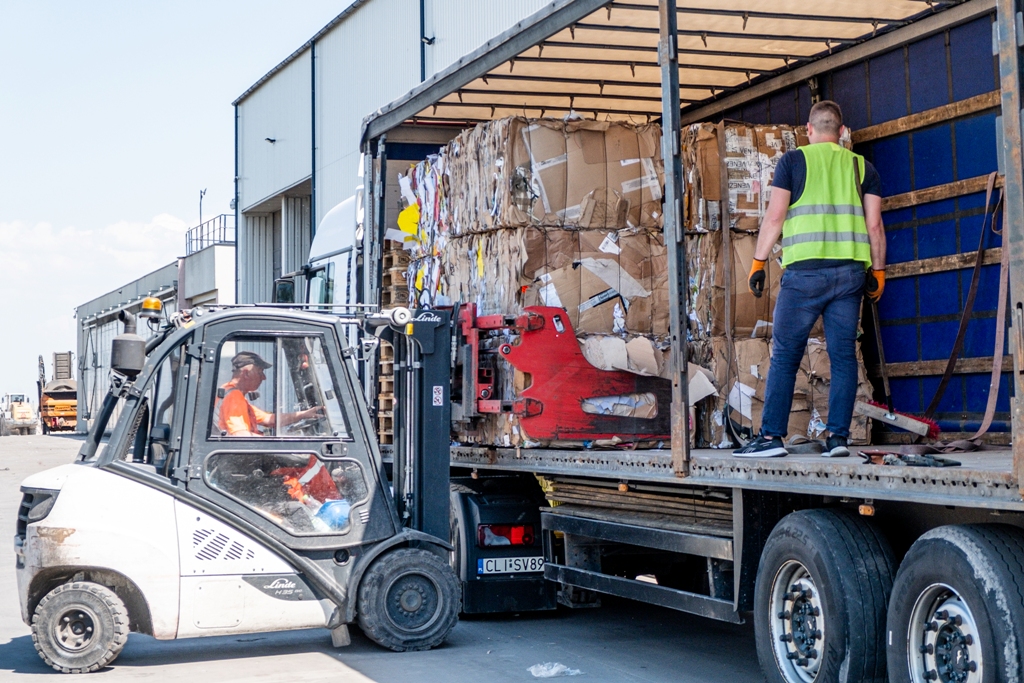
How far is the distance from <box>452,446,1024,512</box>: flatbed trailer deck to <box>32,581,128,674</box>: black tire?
2.37 meters

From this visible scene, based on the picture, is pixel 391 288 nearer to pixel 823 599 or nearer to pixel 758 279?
pixel 758 279

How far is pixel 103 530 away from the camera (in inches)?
245

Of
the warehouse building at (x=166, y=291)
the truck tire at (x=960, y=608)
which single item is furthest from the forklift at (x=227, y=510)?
the warehouse building at (x=166, y=291)

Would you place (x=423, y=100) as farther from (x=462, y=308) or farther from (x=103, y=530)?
(x=103, y=530)

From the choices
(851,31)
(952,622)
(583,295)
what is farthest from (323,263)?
(952,622)

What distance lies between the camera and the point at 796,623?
504 cm

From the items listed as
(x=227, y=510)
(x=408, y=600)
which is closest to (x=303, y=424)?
(x=227, y=510)

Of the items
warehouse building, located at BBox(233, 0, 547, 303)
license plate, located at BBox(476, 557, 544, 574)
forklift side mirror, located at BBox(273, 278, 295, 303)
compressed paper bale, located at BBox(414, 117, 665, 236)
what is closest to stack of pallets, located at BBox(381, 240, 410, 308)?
compressed paper bale, located at BBox(414, 117, 665, 236)

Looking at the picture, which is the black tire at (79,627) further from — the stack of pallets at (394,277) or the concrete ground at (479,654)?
the stack of pallets at (394,277)

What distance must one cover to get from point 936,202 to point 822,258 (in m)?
1.37

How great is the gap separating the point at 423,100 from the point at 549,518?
2.98m

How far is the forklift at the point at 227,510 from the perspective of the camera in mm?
Answer: 6234

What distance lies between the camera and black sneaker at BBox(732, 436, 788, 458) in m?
5.40

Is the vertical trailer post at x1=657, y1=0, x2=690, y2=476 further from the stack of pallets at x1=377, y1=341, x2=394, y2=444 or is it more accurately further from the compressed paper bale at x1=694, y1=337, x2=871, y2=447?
the stack of pallets at x1=377, y1=341, x2=394, y2=444
